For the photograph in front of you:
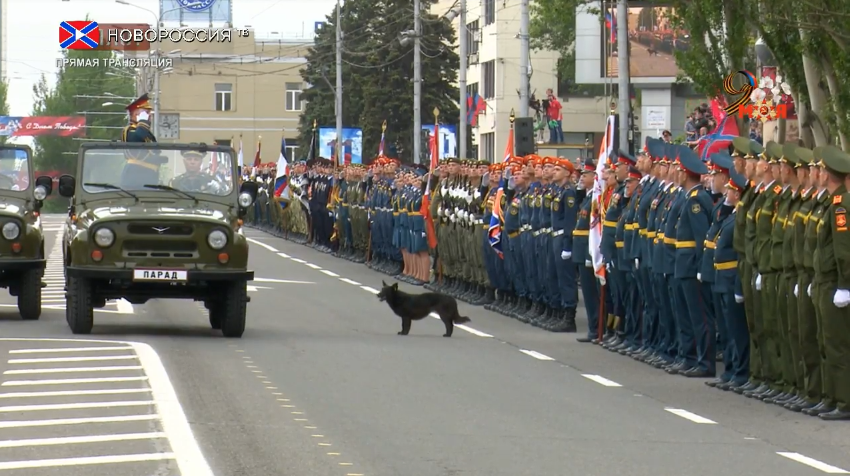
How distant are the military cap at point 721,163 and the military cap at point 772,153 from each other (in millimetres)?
1021

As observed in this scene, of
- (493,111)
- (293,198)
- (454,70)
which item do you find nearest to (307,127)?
(493,111)

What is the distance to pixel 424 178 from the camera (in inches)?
1249

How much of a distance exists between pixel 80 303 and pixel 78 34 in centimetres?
8699

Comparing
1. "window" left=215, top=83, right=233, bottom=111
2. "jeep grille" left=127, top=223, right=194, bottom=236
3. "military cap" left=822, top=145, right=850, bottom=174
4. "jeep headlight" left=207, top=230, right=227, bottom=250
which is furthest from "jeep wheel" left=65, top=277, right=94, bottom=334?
"window" left=215, top=83, right=233, bottom=111

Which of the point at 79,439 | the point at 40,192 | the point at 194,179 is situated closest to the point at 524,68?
the point at 40,192

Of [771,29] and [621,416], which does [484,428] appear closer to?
[621,416]

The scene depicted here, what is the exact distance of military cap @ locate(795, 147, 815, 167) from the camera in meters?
13.8

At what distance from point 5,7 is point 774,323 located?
187462mm

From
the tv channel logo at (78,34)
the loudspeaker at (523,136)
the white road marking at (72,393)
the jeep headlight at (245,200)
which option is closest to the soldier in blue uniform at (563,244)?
the jeep headlight at (245,200)

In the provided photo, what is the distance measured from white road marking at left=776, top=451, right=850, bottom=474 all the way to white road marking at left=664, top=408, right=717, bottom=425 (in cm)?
156

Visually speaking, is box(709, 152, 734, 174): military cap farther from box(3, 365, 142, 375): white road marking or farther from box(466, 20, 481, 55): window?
box(466, 20, 481, 55): window

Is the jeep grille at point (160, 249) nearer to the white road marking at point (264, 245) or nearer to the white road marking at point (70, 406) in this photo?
the white road marking at point (70, 406)

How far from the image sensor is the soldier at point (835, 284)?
13.2 meters

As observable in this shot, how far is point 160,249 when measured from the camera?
1858cm
